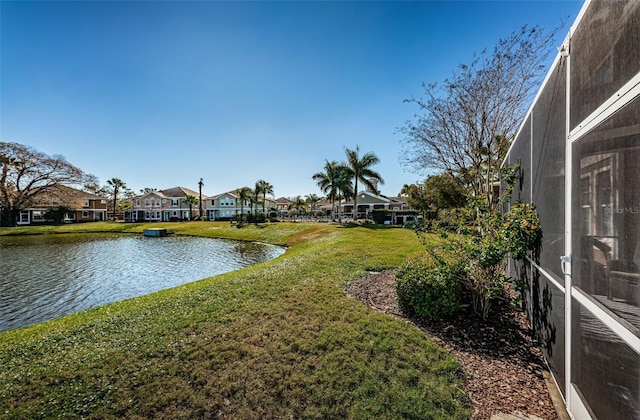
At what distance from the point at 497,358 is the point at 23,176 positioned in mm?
60290

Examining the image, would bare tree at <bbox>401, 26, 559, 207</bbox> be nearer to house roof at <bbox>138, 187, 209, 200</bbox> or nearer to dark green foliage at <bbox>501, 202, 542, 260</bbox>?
dark green foliage at <bbox>501, 202, 542, 260</bbox>

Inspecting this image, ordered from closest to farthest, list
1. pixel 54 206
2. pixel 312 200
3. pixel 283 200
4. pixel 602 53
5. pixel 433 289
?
pixel 602 53 < pixel 433 289 < pixel 54 206 < pixel 312 200 < pixel 283 200

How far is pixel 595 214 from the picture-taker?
2.15 m

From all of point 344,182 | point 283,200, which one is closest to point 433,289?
point 344,182

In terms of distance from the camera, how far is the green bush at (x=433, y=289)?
4812 millimetres

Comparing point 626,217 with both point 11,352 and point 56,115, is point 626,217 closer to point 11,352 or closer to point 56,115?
point 11,352

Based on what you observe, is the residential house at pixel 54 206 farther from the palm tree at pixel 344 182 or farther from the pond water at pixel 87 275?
the palm tree at pixel 344 182

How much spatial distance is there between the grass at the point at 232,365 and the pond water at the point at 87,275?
3242 mm

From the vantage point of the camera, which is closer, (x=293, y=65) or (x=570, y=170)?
(x=570, y=170)

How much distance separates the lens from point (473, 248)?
4.52 metres

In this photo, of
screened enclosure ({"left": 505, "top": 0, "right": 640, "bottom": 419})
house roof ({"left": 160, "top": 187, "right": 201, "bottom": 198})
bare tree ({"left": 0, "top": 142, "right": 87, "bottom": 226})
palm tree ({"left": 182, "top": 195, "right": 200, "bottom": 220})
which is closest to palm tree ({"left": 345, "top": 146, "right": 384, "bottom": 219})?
screened enclosure ({"left": 505, "top": 0, "right": 640, "bottom": 419})

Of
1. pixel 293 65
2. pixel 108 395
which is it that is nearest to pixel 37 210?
pixel 293 65

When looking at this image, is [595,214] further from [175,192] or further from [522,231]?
[175,192]

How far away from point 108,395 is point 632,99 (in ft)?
19.1
